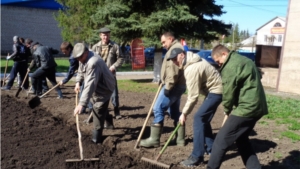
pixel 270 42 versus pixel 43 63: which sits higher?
A: pixel 270 42

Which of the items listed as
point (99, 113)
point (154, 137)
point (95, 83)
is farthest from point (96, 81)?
point (154, 137)

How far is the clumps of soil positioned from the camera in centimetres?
457

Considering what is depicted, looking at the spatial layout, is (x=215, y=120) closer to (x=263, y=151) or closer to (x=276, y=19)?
(x=263, y=151)

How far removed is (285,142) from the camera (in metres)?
5.98

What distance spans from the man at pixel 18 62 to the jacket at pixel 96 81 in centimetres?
610

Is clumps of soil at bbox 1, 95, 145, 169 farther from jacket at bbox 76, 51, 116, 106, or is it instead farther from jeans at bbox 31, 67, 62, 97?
jeans at bbox 31, 67, 62, 97

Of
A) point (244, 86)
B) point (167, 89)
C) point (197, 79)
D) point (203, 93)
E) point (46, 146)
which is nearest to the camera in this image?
point (244, 86)

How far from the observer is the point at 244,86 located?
12.2 ft

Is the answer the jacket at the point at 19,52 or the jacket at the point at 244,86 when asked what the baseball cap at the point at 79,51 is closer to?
the jacket at the point at 244,86

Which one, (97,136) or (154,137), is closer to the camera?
(154,137)

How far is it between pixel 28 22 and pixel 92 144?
28.2 metres

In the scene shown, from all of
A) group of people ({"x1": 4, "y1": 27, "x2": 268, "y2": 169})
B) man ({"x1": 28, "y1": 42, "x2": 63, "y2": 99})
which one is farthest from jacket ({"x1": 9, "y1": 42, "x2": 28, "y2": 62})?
group of people ({"x1": 4, "y1": 27, "x2": 268, "y2": 169})

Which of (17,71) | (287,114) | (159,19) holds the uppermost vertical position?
(159,19)

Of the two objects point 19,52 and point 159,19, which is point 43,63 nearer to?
point 19,52
